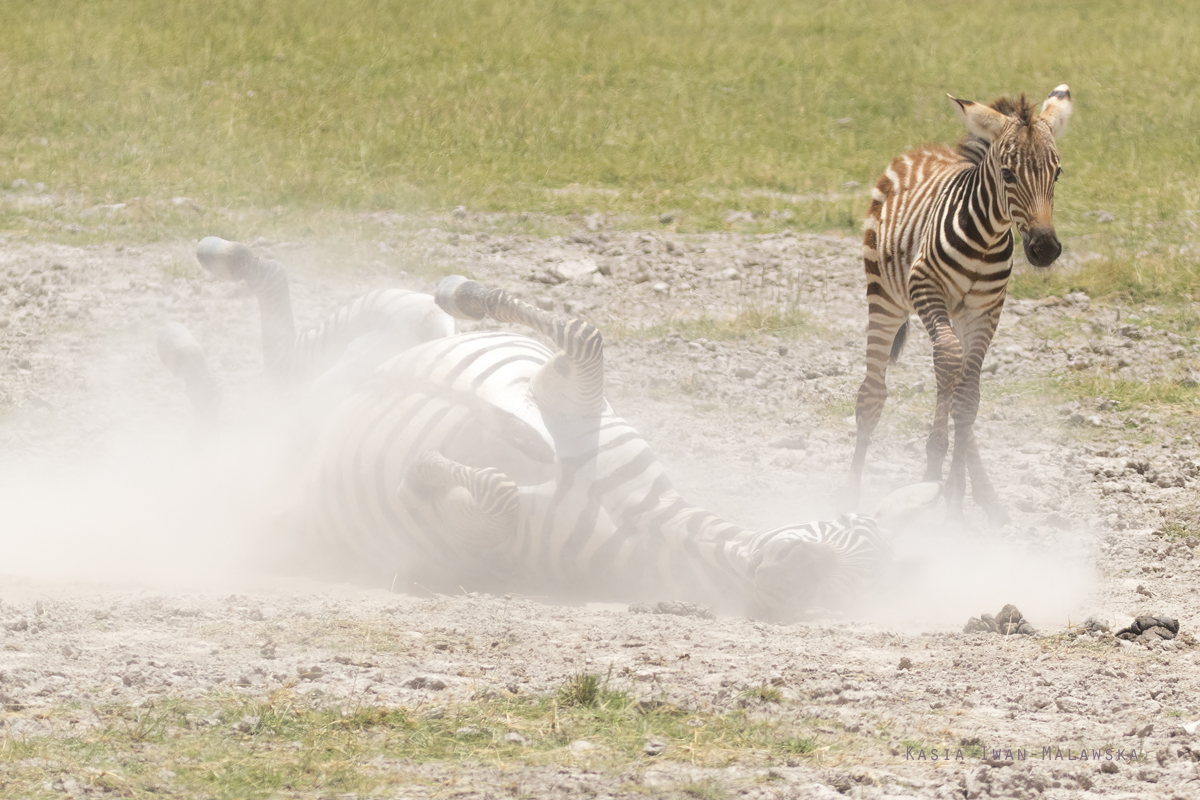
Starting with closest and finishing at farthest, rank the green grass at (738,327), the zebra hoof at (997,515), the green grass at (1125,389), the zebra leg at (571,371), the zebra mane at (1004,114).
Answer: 1. the zebra leg at (571,371)
2. the zebra mane at (1004,114)
3. the zebra hoof at (997,515)
4. the green grass at (1125,389)
5. the green grass at (738,327)

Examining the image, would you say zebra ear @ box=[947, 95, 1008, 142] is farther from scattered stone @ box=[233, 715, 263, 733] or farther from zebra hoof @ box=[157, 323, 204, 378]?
scattered stone @ box=[233, 715, 263, 733]

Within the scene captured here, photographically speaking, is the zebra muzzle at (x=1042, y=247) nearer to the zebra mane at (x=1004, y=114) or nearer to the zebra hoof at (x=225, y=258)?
the zebra mane at (x=1004, y=114)

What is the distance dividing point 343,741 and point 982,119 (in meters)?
4.44

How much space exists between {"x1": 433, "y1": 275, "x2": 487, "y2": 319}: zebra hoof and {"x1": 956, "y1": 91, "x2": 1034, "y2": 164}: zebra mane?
2673 mm

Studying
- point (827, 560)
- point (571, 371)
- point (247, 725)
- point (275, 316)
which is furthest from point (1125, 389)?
point (247, 725)

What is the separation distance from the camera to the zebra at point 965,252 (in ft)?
19.9

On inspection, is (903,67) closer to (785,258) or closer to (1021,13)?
(1021,13)

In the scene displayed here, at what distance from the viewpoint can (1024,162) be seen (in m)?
6.03

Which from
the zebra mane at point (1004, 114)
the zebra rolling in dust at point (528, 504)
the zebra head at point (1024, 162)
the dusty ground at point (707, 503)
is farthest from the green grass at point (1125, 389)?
the zebra rolling in dust at point (528, 504)

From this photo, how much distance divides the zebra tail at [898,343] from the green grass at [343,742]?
417 centimetres

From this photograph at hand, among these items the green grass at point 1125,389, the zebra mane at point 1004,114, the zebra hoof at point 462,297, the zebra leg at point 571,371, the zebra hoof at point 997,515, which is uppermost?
the zebra mane at point 1004,114

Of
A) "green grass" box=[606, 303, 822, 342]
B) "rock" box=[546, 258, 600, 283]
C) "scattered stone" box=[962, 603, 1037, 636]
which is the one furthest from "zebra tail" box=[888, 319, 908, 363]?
"rock" box=[546, 258, 600, 283]

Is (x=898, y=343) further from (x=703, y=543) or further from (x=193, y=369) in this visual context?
(x=193, y=369)

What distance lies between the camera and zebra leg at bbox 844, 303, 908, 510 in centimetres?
700
